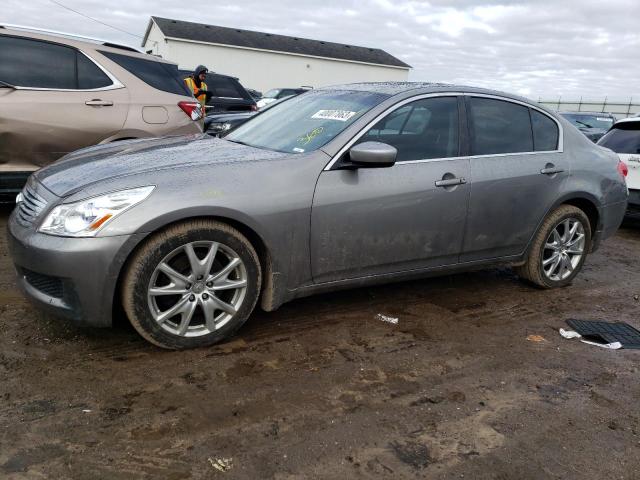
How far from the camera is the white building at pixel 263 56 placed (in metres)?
38.1

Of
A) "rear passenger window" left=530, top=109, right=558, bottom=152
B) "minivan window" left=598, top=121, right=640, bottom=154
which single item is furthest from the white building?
"rear passenger window" left=530, top=109, right=558, bottom=152

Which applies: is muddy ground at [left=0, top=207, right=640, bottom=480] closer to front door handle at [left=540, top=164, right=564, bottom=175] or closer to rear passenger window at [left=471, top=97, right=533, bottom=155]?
front door handle at [left=540, top=164, right=564, bottom=175]

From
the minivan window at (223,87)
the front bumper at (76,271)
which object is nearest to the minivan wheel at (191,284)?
the front bumper at (76,271)

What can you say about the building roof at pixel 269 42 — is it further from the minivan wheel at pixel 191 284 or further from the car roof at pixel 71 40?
the minivan wheel at pixel 191 284

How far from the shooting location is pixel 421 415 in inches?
105

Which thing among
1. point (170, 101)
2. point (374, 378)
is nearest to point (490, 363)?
point (374, 378)

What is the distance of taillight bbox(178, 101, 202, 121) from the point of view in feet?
19.7

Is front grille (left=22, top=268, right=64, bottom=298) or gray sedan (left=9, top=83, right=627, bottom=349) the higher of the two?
gray sedan (left=9, top=83, right=627, bottom=349)

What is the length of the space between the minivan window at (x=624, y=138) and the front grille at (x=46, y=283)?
698cm

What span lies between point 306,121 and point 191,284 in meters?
1.52

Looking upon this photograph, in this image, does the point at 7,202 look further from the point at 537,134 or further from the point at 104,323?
the point at 537,134

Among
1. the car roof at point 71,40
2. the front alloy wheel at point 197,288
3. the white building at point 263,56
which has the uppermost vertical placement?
the white building at point 263,56

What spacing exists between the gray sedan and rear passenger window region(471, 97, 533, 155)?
1cm

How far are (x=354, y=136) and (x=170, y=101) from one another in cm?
323
